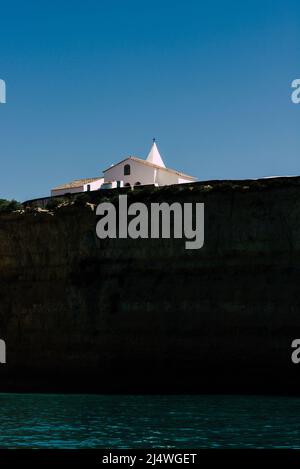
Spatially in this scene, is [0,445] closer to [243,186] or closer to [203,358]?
[203,358]

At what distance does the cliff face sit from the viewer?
129 ft

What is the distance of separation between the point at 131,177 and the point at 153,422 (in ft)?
91.8

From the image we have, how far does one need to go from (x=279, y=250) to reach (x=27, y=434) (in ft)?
65.6

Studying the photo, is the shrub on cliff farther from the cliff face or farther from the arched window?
the arched window

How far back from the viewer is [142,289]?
42312mm

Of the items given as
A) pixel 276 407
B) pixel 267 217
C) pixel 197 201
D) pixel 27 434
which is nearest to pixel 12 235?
pixel 197 201

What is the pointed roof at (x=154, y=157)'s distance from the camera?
2190 inches

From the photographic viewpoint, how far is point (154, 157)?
55969 mm

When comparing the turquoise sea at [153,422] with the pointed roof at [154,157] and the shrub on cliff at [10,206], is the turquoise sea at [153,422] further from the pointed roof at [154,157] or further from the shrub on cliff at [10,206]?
the pointed roof at [154,157]

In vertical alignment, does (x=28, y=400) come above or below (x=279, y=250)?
below

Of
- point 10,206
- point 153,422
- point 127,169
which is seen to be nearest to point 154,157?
point 127,169

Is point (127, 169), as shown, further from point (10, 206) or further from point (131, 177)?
point (10, 206)

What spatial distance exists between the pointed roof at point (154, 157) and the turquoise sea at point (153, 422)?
23199 millimetres

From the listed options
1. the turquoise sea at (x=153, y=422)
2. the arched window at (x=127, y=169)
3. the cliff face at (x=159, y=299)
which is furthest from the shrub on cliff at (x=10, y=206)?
the turquoise sea at (x=153, y=422)
